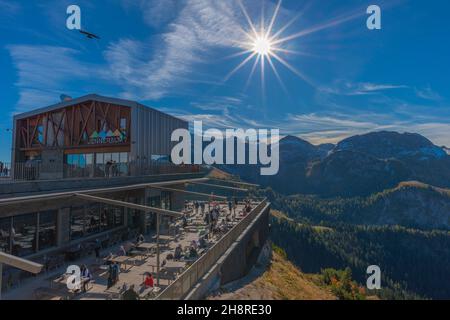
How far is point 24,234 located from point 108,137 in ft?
43.7

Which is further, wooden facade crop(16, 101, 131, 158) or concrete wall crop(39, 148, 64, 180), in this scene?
wooden facade crop(16, 101, 131, 158)

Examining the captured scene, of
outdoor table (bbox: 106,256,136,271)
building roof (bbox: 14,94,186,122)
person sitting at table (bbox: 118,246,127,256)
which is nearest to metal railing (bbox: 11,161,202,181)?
building roof (bbox: 14,94,186,122)

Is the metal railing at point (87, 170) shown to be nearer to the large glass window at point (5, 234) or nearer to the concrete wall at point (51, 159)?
the concrete wall at point (51, 159)

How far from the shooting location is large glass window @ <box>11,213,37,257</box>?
1194cm

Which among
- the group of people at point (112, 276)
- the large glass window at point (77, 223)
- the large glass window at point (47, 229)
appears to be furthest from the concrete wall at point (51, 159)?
the group of people at point (112, 276)

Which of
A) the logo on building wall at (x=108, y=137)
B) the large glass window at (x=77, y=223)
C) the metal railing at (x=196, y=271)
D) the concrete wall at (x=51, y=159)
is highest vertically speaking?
the logo on building wall at (x=108, y=137)

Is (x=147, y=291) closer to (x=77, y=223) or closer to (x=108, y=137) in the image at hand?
(x=77, y=223)

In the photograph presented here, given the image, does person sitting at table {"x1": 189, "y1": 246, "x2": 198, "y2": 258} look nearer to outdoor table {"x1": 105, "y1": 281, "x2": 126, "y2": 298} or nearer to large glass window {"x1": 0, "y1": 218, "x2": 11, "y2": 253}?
outdoor table {"x1": 105, "y1": 281, "x2": 126, "y2": 298}

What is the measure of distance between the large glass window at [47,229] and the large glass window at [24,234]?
0.35m

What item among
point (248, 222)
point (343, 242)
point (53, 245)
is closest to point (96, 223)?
point (53, 245)

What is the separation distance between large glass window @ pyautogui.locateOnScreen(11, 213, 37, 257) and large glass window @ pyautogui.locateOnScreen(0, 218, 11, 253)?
0.18 m

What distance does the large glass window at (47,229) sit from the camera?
13164 millimetres

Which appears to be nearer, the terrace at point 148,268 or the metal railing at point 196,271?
the metal railing at point 196,271
